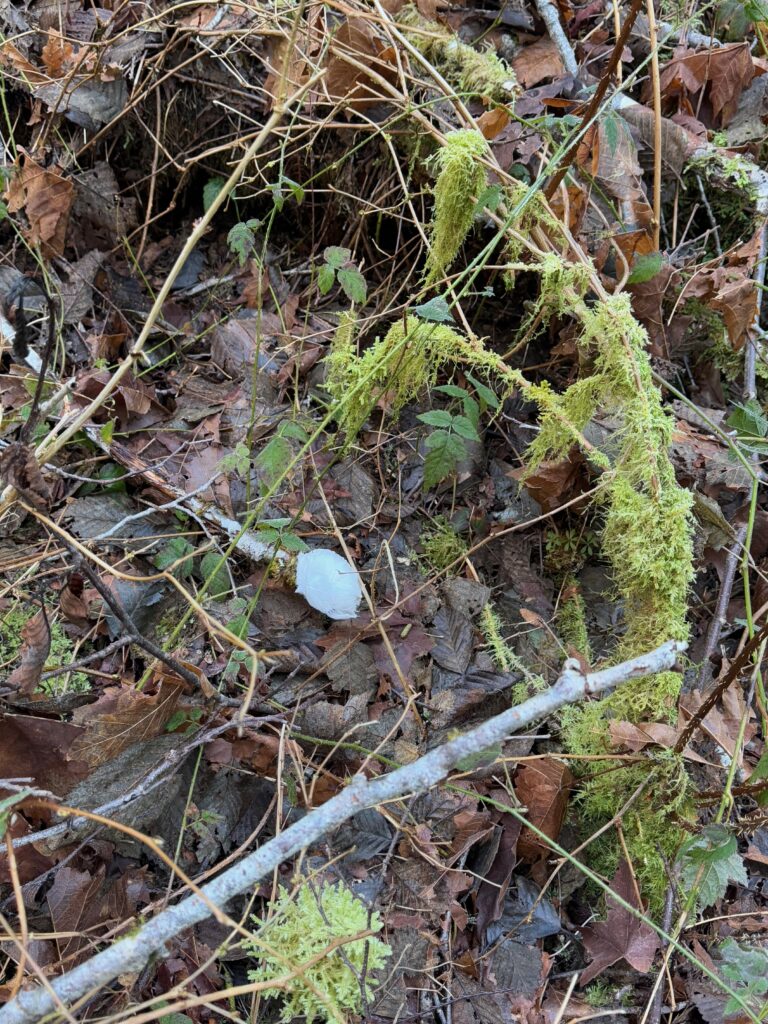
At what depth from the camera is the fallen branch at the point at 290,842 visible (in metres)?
1.07

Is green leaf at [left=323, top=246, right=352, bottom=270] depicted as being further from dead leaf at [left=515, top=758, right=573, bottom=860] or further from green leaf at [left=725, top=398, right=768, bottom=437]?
dead leaf at [left=515, top=758, right=573, bottom=860]

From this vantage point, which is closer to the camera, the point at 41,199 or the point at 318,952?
the point at 318,952

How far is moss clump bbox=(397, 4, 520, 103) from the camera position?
8.09 feet

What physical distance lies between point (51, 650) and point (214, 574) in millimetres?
557

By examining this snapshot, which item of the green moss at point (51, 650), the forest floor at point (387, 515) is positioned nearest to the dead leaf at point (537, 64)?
the forest floor at point (387, 515)

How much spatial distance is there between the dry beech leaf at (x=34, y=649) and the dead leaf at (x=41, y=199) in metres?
1.69

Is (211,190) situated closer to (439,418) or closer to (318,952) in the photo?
(439,418)

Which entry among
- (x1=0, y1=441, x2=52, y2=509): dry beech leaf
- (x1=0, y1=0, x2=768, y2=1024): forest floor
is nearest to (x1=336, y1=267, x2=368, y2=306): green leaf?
(x1=0, y1=0, x2=768, y2=1024): forest floor

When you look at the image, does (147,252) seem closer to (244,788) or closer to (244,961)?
(244,788)

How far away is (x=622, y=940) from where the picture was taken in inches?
67.0

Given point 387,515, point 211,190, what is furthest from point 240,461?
point 211,190

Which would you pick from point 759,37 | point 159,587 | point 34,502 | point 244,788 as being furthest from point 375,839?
point 759,37

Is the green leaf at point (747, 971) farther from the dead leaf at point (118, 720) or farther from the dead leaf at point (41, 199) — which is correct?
the dead leaf at point (41, 199)

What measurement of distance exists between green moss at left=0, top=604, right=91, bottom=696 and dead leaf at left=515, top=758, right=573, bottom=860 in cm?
127
